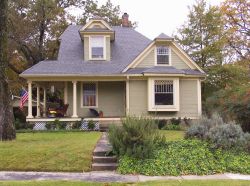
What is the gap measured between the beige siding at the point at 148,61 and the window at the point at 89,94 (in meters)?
3.50

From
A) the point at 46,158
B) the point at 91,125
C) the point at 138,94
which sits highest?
the point at 138,94

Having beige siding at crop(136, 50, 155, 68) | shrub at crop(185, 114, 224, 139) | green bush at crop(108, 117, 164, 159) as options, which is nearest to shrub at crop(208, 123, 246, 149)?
shrub at crop(185, 114, 224, 139)

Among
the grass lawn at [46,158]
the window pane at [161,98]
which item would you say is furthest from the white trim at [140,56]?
the grass lawn at [46,158]

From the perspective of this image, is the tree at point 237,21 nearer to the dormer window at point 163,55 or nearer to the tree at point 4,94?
the dormer window at point 163,55

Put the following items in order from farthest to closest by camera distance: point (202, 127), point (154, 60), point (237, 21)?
1. point (237, 21)
2. point (154, 60)
3. point (202, 127)

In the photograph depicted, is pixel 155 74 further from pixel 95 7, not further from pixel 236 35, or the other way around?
pixel 95 7

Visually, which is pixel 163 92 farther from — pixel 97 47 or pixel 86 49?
pixel 86 49

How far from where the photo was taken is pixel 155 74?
24250 mm

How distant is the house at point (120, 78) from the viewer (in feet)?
80.3

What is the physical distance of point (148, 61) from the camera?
25.4 metres

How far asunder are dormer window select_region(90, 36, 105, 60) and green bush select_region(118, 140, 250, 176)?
1492 cm

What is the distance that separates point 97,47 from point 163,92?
5.71m

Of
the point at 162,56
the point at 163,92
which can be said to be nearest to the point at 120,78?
the point at 163,92

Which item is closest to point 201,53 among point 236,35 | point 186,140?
point 236,35
